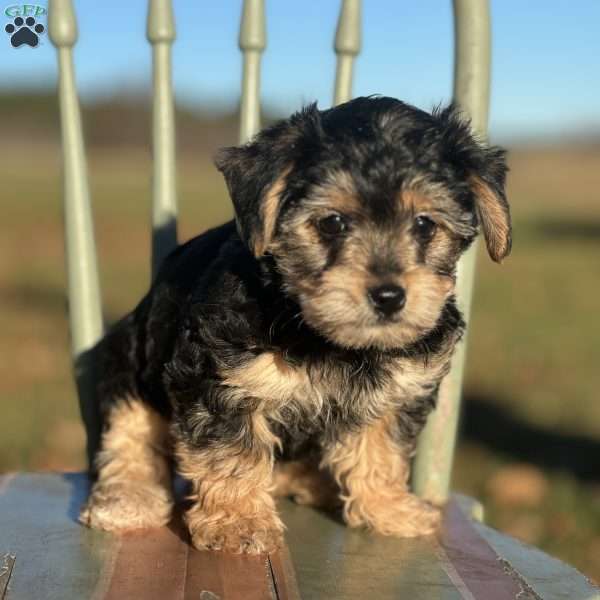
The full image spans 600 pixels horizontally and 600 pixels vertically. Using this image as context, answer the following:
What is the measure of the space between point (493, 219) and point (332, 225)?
0.51 metres

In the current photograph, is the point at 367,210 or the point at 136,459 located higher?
the point at 367,210

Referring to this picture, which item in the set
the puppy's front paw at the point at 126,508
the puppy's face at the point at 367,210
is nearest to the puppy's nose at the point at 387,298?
the puppy's face at the point at 367,210

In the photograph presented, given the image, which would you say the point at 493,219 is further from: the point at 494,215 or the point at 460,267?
the point at 460,267

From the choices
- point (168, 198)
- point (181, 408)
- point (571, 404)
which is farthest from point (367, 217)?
point (571, 404)

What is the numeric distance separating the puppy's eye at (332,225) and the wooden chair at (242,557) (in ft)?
2.82

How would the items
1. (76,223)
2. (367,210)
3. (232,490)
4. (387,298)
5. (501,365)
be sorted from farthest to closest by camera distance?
(501,365) < (76,223) < (232,490) < (367,210) < (387,298)

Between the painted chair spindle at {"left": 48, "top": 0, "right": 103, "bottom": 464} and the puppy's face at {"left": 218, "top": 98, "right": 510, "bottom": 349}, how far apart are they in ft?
3.29

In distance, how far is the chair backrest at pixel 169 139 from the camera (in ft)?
11.8

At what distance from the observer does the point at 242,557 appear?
116 inches

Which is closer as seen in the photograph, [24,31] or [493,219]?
[493,219]

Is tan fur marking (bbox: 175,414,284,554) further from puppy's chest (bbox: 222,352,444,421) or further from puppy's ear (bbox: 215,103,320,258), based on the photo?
puppy's ear (bbox: 215,103,320,258)

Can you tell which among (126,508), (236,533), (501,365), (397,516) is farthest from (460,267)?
(501,365)

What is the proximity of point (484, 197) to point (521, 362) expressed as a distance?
7034 millimetres

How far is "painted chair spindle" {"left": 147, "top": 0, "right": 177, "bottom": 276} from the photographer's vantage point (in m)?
3.93
